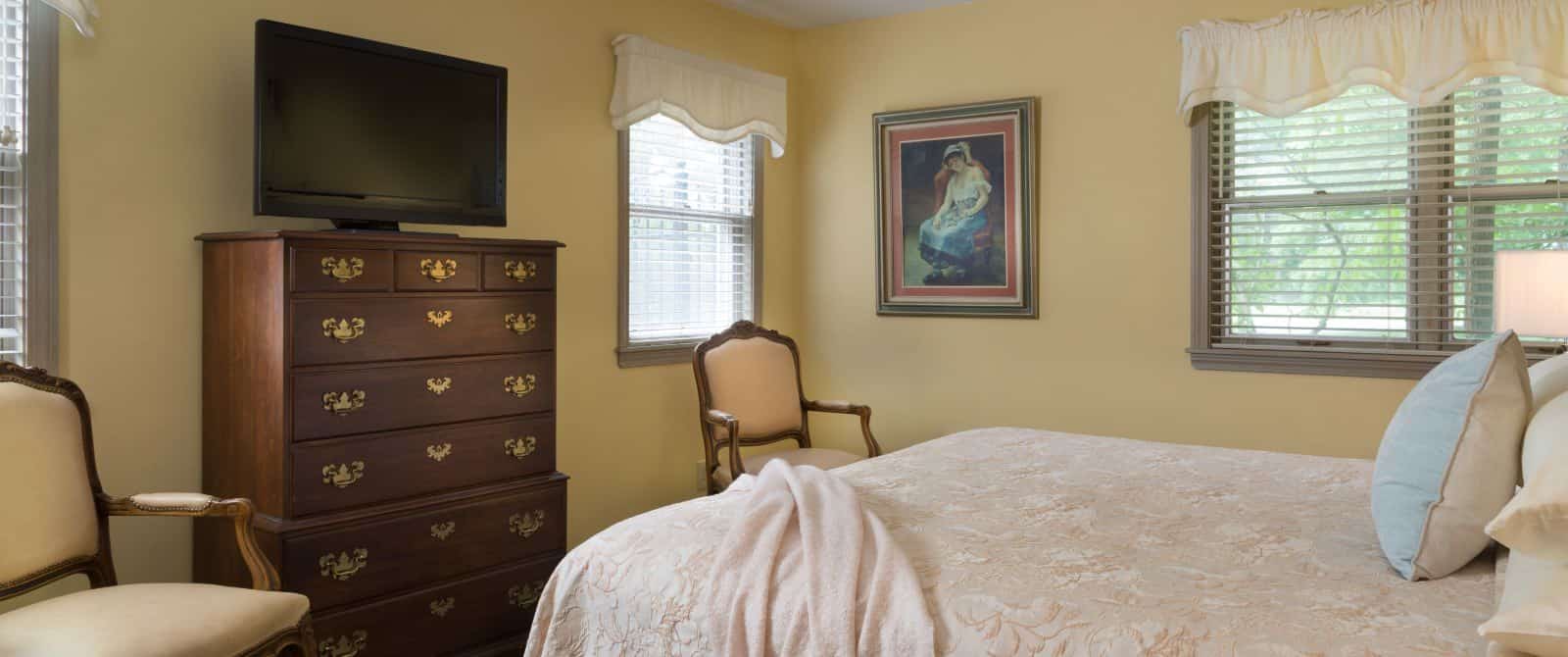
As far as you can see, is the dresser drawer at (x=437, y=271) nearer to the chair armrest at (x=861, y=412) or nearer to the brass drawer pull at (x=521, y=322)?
the brass drawer pull at (x=521, y=322)

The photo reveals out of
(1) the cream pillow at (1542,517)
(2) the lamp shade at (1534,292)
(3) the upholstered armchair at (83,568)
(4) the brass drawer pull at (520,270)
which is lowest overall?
(3) the upholstered armchair at (83,568)

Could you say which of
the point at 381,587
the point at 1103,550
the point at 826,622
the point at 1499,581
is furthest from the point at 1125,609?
the point at 381,587

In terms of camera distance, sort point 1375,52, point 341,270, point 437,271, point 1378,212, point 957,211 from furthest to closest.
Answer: point 957,211 → point 1378,212 → point 1375,52 → point 437,271 → point 341,270

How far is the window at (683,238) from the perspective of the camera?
15.0 feet

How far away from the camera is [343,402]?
292 centimetres

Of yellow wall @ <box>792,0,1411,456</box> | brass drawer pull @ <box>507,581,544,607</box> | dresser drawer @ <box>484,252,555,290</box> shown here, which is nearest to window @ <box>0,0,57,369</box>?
dresser drawer @ <box>484,252,555,290</box>

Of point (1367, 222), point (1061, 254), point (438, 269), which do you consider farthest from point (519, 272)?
point (1367, 222)

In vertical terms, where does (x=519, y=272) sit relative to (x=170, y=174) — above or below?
below

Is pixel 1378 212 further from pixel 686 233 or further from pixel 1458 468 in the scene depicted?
pixel 686 233

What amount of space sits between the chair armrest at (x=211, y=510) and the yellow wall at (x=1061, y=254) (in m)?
3.24

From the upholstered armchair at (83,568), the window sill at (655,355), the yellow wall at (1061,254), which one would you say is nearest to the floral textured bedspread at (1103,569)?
the upholstered armchair at (83,568)

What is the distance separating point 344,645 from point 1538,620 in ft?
9.01

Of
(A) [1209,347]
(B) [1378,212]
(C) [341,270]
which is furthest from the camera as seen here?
(A) [1209,347]

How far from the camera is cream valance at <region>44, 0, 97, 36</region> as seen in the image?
2674 millimetres
